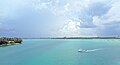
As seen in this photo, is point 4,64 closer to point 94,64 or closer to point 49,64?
point 49,64

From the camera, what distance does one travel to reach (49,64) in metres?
31.2

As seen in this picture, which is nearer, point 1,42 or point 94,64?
point 94,64

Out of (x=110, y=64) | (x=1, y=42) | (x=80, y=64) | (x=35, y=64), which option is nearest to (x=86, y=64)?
(x=80, y=64)

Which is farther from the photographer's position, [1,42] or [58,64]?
[1,42]

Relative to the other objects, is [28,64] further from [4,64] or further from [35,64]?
[4,64]

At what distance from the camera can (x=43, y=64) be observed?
31422mm

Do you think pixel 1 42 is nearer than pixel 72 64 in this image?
No

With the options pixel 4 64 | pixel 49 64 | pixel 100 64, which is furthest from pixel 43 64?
pixel 100 64

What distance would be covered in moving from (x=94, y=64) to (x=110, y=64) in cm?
287

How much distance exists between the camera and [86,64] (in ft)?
102

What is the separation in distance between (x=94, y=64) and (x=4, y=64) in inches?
620

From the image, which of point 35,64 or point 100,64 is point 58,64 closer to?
point 35,64

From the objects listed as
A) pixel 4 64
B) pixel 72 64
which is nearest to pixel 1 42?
pixel 4 64

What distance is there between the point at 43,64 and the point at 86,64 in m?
7.33
